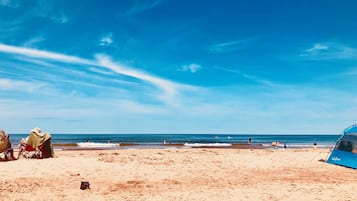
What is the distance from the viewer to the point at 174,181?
1652cm

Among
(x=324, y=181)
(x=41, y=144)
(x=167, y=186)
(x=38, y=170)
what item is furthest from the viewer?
(x=41, y=144)

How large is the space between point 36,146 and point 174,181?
12846 millimetres

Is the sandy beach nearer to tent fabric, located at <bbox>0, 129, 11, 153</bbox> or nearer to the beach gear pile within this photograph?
tent fabric, located at <bbox>0, 129, 11, 153</bbox>

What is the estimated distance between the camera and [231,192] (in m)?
13.9

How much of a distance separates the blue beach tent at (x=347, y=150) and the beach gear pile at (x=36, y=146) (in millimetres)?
20685

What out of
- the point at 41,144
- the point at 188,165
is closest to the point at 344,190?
the point at 188,165

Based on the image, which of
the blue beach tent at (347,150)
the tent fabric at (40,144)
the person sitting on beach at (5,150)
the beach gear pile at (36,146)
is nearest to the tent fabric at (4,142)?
the person sitting on beach at (5,150)

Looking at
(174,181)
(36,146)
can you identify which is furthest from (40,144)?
(174,181)

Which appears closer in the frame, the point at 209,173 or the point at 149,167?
the point at 209,173

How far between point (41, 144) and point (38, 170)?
6.53 metres

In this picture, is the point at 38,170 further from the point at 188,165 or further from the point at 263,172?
the point at 263,172

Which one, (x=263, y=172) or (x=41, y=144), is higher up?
(x=41, y=144)

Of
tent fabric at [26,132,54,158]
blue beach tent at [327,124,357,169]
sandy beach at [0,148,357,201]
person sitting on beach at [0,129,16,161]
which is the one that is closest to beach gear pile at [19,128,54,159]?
tent fabric at [26,132,54,158]

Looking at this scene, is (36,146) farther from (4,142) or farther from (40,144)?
(4,142)
